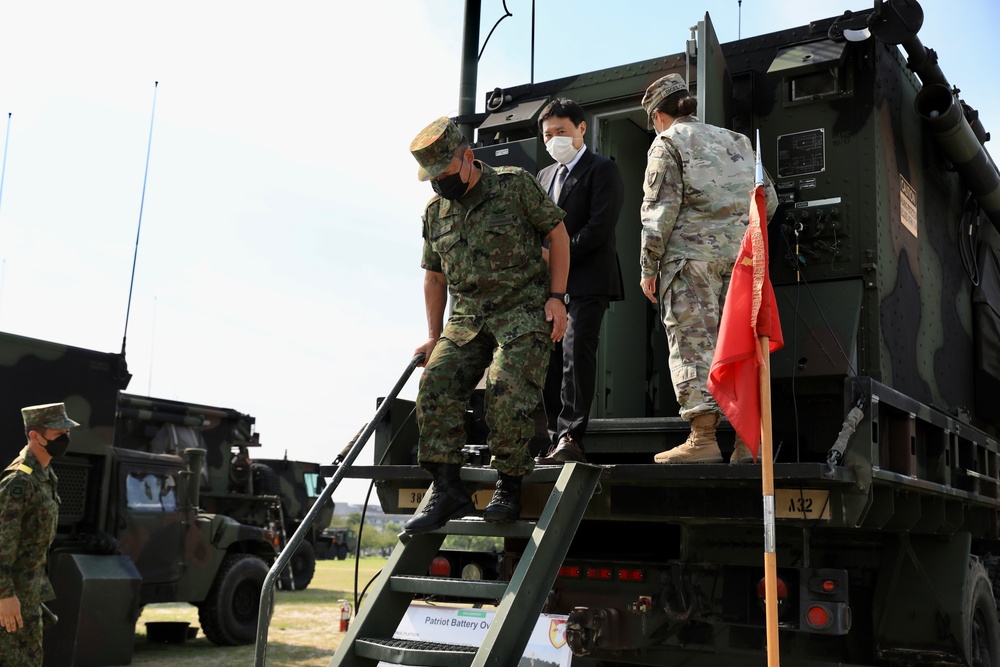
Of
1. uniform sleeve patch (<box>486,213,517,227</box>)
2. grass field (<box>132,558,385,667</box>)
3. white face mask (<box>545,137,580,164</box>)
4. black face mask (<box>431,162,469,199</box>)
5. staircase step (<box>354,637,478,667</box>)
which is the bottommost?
grass field (<box>132,558,385,667</box>)

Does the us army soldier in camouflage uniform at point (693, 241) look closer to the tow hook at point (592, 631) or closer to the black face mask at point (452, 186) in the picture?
the black face mask at point (452, 186)

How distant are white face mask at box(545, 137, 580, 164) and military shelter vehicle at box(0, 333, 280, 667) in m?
6.63

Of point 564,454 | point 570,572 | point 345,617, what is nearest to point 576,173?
point 564,454

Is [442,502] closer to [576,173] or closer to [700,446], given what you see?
[700,446]

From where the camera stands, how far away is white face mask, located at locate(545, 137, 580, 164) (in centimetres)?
506

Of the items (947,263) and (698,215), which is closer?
(698,215)

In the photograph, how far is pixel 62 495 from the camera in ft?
34.1

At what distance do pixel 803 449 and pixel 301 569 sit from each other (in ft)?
51.7

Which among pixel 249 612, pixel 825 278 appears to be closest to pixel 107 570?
pixel 249 612

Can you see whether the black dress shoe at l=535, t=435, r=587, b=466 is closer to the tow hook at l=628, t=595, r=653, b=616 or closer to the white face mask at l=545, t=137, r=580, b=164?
→ the tow hook at l=628, t=595, r=653, b=616

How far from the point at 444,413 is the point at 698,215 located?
148 cm

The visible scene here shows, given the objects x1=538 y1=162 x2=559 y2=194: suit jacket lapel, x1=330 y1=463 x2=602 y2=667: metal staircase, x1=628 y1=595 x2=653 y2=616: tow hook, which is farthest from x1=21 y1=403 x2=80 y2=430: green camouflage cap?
x1=628 y1=595 x2=653 y2=616: tow hook

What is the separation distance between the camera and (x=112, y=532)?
1080 cm

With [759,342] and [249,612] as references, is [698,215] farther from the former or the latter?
[249,612]
